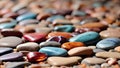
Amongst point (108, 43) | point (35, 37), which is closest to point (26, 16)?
point (35, 37)

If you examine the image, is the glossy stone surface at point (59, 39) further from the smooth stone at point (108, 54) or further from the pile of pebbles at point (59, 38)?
the smooth stone at point (108, 54)

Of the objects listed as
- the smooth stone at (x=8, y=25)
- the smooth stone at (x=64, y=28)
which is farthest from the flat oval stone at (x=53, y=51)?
the smooth stone at (x=8, y=25)

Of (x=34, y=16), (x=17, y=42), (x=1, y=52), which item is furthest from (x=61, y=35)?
(x=34, y=16)

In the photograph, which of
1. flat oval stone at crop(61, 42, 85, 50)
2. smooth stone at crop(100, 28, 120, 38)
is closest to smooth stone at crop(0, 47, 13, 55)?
flat oval stone at crop(61, 42, 85, 50)

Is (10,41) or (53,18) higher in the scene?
(53,18)

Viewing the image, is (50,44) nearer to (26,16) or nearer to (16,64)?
(16,64)

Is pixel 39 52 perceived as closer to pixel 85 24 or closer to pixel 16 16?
pixel 85 24

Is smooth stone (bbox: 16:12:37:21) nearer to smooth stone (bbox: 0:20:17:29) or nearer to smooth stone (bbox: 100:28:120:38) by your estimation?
smooth stone (bbox: 0:20:17:29)
